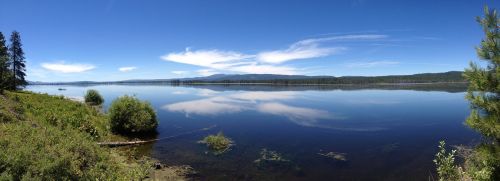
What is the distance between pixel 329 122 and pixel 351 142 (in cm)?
1563

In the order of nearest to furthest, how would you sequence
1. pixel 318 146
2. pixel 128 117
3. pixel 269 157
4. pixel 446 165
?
pixel 446 165 → pixel 269 157 → pixel 318 146 → pixel 128 117

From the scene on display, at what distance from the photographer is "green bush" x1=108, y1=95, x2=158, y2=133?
34.9 m

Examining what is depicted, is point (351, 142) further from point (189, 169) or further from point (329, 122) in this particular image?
point (189, 169)

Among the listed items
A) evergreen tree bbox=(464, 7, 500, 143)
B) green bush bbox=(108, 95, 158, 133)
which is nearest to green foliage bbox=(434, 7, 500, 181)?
evergreen tree bbox=(464, 7, 500, 143)

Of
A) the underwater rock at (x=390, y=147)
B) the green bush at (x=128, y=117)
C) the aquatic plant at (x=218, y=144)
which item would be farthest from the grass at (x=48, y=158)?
the underwater rock at (x=390, y=147)

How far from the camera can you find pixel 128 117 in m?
35.0

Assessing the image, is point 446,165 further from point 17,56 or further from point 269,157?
point 17,56

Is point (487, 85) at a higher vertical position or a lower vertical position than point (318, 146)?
higher

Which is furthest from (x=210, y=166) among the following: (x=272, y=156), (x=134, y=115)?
(x=134, y=115)

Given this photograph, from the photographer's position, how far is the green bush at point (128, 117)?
34.9 meters

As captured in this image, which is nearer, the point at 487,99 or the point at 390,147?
the point at 487,99

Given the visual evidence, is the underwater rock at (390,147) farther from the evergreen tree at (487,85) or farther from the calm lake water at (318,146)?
the evergreen tree at (487,85)

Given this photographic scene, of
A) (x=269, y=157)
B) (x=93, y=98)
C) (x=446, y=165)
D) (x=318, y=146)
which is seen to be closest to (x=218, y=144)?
(x=269, y=157)

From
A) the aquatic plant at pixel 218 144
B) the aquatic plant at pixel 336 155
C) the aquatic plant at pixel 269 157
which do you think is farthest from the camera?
the aquatic plant at pixel 218 144
